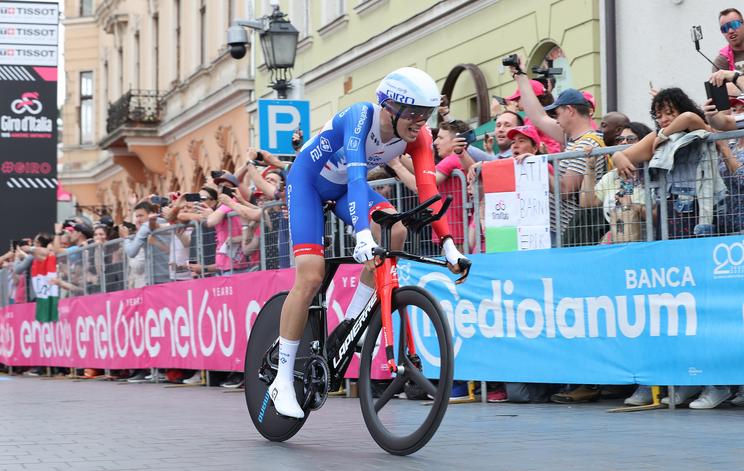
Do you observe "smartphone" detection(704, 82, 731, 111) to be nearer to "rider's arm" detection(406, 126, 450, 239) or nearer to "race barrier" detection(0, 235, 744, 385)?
"race barrier" detection(0, 235, 744, 385)

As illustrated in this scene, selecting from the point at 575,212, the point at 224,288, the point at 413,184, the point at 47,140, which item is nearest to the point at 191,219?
the point at 224,288

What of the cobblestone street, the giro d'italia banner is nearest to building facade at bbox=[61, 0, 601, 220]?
the giro d'italia banner

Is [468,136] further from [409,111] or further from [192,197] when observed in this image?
[192,197]

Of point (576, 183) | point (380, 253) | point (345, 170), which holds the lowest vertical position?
point (380, 253)

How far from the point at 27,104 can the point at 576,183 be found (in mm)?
21612

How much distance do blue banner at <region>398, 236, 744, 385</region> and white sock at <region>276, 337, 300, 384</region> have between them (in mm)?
804

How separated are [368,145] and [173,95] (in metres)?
32.9

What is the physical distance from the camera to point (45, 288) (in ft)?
68.1

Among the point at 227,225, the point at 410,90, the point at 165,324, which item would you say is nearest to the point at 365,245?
the point at 410,90

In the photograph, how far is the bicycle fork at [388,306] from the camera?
7.07 m

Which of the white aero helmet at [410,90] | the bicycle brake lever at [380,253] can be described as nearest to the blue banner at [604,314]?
the bicycle brake lever at [380,253]

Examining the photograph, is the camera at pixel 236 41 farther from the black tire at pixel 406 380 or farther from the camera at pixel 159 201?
the black tire at pixel 406 380

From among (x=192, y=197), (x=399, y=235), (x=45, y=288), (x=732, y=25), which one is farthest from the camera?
(x=45, y=288)

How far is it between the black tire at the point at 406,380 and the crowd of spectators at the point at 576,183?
2883mm
